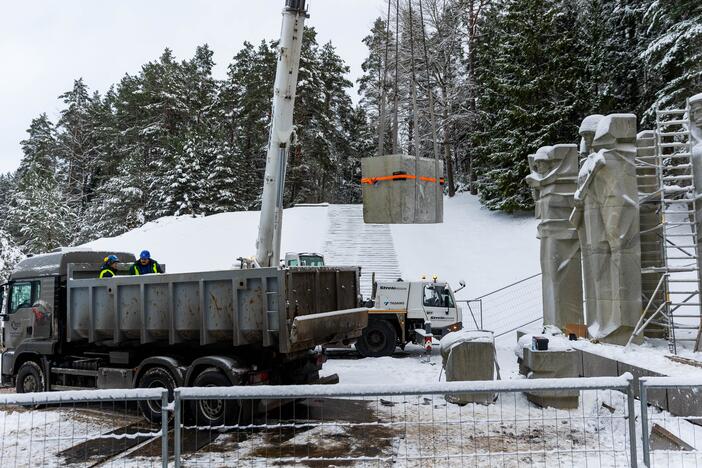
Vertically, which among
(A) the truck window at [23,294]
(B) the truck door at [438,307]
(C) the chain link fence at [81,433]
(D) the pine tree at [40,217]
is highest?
(D) the pine tree at [40,217]

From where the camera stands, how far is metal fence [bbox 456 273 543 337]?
17716mm

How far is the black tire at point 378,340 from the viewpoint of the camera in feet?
45.5

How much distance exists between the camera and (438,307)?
14.1 metres

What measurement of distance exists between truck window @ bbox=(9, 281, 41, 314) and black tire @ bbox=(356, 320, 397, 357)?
745 cm

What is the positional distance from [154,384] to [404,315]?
7416 millimetres

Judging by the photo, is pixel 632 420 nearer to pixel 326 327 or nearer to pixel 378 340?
pixel 326 327

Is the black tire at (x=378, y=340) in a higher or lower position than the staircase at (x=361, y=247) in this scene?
lower

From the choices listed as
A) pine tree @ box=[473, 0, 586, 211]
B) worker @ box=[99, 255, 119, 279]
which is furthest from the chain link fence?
pine tree @ box=[473, 0, 586, 211]

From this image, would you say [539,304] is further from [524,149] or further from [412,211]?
[412,211]

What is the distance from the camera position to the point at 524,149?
1017 inches

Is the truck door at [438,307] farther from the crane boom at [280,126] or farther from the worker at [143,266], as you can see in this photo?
the worker at [143,266]

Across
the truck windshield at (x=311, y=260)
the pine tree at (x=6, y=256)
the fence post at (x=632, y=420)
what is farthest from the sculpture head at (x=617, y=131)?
the pine tree at (x=6, y=256)

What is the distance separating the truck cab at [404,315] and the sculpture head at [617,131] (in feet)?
18.6

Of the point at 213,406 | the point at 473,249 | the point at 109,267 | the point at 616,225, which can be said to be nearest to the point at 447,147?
the point at 473,249
